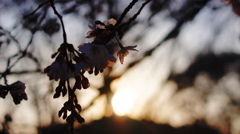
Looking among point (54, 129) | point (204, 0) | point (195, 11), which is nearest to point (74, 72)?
point (204, 0)

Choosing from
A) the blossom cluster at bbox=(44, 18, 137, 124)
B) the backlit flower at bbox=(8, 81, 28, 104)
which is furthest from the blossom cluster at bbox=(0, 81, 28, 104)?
the blossom cluster at bbox=(44, 18, 137, 124)

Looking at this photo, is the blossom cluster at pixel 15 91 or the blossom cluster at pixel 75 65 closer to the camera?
the blossom cluster at pixel 75 65

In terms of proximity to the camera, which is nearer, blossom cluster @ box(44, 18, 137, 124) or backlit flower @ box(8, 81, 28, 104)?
blossom cluster @ box(44, 18, 137, 124)

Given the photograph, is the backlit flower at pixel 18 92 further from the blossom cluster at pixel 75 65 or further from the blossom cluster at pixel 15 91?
the blossom cluster at pixel 75 65

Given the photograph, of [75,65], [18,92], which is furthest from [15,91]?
[75,65]

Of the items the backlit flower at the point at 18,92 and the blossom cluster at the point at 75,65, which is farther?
the backlit flower at the point at 18,92

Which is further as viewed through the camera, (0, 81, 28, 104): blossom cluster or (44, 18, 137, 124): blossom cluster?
(0, 81, 28, 104): blossom cluster

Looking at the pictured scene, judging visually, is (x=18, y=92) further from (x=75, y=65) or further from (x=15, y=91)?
(x=75, y=65)

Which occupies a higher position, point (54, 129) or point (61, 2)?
point (61, 2)

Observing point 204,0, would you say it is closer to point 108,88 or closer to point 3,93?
point 3,93

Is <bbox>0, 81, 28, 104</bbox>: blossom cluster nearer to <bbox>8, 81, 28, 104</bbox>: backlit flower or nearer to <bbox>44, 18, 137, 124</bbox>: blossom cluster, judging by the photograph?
<bbox>8, 81, 28, 104</bbox>: backlit flower

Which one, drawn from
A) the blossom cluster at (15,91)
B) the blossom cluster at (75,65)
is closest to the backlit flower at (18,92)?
the blossom cluster at (15,91)
